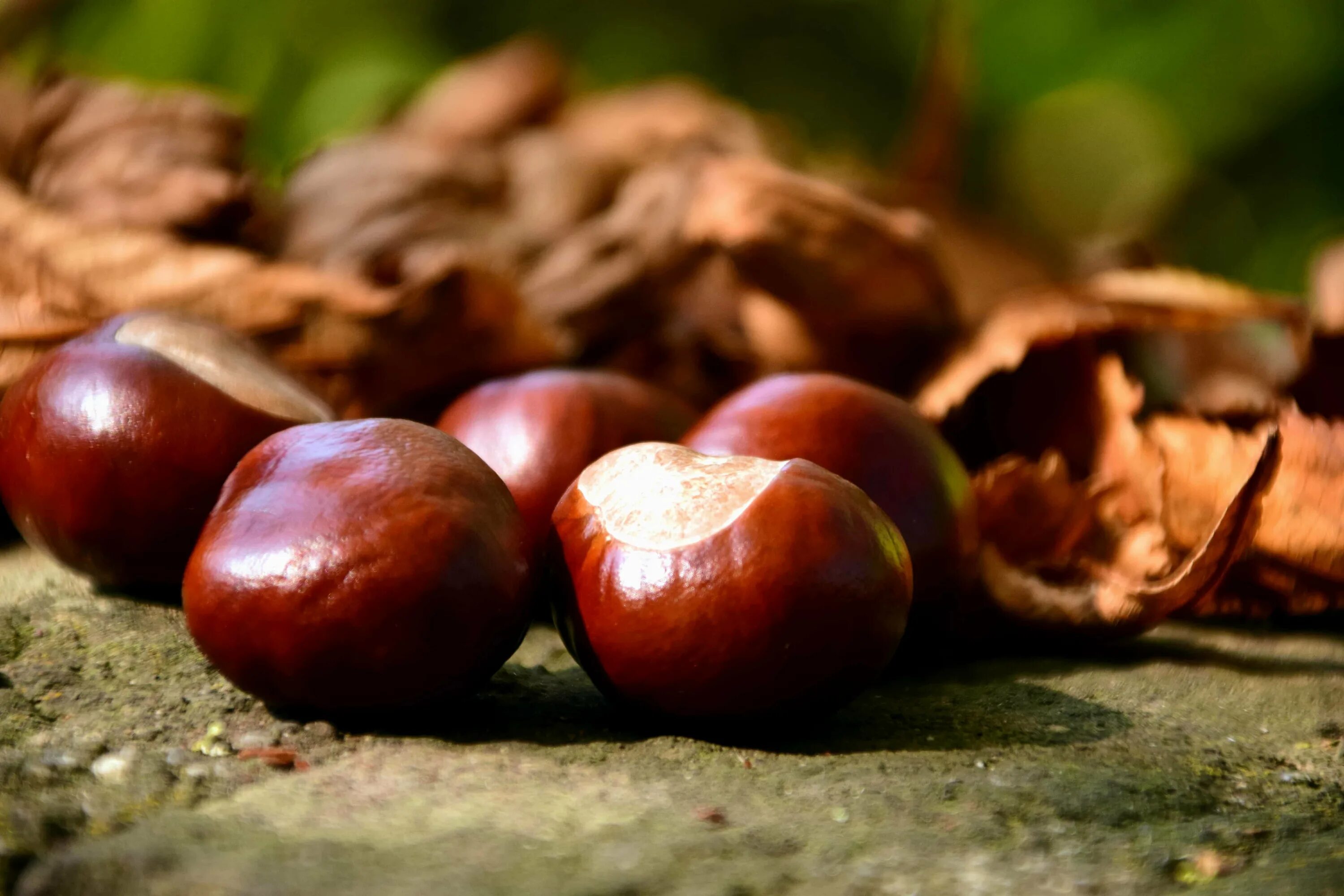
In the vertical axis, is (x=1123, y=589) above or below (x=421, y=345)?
below

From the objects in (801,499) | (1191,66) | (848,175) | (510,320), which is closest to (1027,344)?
(510,320)

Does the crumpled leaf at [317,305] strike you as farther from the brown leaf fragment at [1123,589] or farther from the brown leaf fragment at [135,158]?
the brown leaf fragment at [1123,589]

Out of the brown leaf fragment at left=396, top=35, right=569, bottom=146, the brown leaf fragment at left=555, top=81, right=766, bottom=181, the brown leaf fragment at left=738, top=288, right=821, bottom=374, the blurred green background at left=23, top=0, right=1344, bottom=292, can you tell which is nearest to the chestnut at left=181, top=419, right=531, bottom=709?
the brown leaf fragment at left=738, top=288, right=821, bottom=374

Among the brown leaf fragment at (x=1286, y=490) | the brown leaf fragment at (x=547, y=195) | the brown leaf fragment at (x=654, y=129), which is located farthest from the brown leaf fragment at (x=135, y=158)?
the brown leaf fragment at (x=1286, y=490)

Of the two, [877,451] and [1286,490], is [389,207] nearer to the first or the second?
[877,451]

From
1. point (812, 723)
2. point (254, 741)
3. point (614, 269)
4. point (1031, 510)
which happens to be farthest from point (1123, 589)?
point (614, 269)

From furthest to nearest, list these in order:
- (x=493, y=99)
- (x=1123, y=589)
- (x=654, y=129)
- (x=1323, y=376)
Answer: (x=493, y=99), (x=654, y=129), (x=1323, y=376), (x=1123, y=589)
